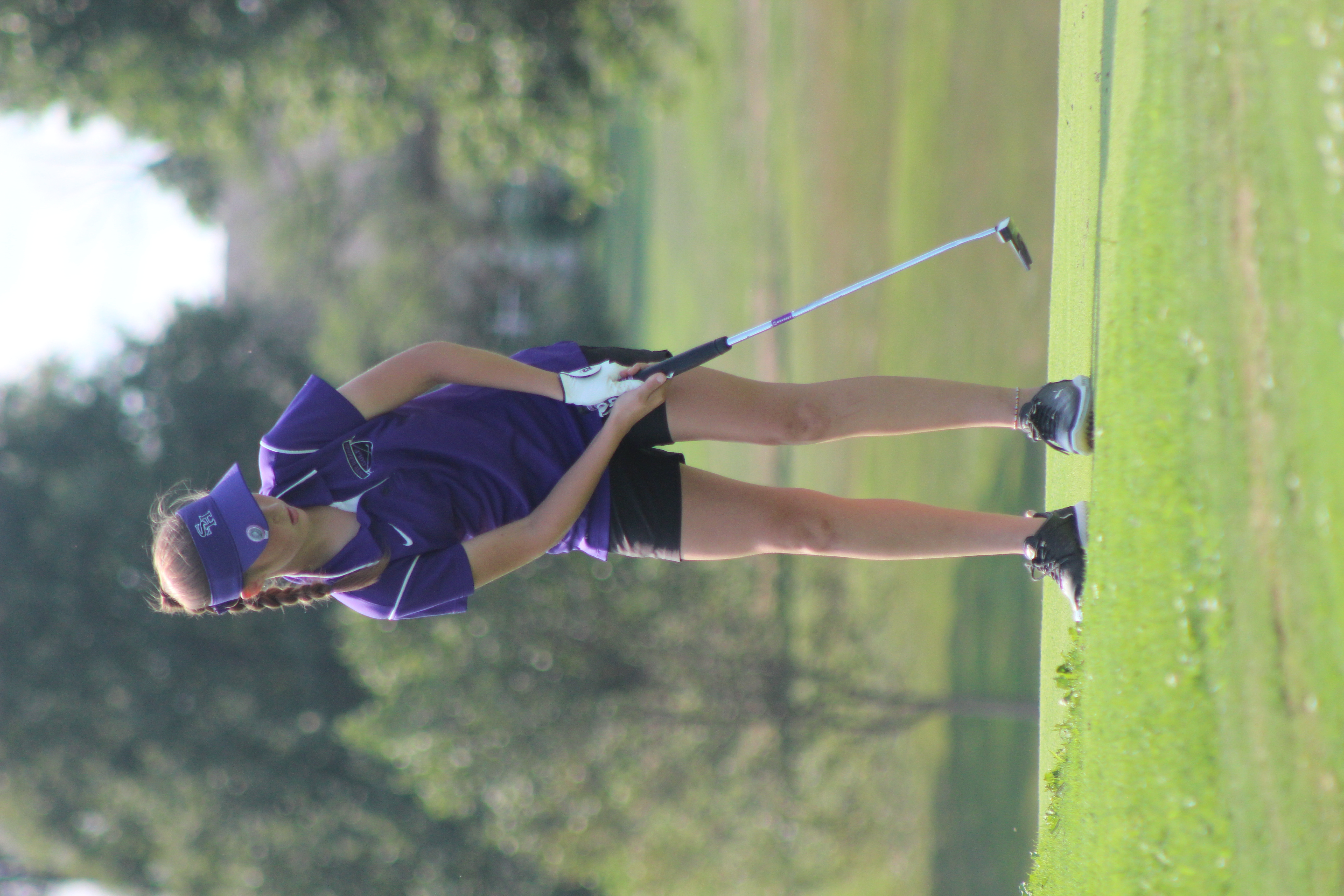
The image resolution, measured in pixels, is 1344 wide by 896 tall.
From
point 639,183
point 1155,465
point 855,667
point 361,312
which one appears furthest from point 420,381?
point 639,183

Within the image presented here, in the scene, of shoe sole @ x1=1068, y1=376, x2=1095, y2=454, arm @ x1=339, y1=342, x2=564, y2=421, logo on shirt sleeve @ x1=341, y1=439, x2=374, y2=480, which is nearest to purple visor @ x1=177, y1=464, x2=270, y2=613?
logo on shirt sleeve @ x1=341, y1=439, x2=374, y2=480

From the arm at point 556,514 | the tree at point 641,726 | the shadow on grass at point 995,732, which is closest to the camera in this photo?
the arm at point 556,514

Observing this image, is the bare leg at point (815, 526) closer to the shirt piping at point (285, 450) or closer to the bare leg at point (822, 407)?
the bare leg at point (822, 407)

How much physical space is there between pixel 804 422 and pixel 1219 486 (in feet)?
4.89

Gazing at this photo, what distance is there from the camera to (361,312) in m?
22.6

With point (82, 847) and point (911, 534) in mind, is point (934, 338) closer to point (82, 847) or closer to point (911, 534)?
point (911, 534)

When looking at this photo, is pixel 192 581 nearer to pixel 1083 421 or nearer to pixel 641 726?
pixel 1083 421

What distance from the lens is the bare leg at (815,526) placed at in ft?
12.9

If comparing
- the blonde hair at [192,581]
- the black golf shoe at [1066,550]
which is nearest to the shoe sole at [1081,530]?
the black golf shoe at [1066,550]

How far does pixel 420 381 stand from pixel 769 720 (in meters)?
8.63

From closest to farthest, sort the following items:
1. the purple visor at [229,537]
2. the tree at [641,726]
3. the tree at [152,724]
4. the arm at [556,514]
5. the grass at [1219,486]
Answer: the grass at [1219,486] → the purple visor at [229,537] → the arm at [556,514] → the tree at [641,726] → the tree at [152,724]

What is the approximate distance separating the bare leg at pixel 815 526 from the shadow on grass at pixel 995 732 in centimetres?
567

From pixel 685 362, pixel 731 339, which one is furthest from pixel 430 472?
pixel 731 339

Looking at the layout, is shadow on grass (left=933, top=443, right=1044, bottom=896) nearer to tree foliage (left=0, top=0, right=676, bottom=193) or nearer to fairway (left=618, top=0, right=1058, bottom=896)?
fairway (left=618, top=0, right=1058, bottom=896)
